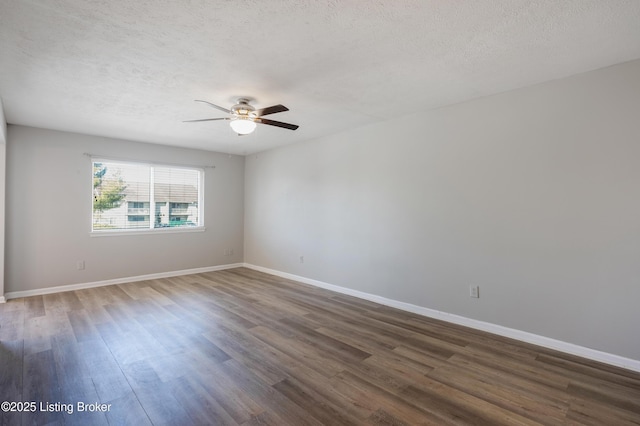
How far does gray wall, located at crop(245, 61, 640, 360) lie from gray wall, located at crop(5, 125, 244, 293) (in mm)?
3275

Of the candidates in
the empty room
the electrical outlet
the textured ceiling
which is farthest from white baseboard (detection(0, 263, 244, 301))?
the electrical outlet

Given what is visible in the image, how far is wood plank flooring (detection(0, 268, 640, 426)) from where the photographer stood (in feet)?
6.38

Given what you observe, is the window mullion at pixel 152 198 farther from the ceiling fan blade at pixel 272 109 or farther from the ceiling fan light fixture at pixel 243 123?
the ceiling fan blade at pixel 272 109

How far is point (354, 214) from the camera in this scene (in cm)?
463

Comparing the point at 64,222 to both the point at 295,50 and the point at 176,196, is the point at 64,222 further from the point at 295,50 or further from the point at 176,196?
the point at 295,50

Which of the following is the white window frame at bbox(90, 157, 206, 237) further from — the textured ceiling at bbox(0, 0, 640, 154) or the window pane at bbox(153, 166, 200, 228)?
the textured ceiling at bbox(0, 0, 640, 154)

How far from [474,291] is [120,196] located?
18.5ft

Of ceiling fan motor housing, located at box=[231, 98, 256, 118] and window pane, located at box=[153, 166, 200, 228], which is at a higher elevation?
ceiling fan motor housing, located at box=[231, 98, 256, 118]

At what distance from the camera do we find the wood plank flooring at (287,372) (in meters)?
1.95

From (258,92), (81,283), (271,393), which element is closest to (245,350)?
(271,393)

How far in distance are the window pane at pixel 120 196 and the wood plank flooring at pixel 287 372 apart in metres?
1.75

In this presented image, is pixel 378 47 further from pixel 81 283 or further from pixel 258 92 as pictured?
pixel 81 283

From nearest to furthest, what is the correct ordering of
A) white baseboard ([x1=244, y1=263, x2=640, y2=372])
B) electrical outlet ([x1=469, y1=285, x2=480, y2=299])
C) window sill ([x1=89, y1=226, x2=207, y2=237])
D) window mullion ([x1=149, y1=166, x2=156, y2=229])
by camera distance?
white baseboard ([x1=244, y1=263, x2=640, y2=372]) → electrical outlet ([x1=469, y1=285, x2=480, y2=299]) → window sill ([x1=89, y1=226, x2=207, y2=237]) → window mullion ([x1=149, y1=166, x2=156, y2=229])

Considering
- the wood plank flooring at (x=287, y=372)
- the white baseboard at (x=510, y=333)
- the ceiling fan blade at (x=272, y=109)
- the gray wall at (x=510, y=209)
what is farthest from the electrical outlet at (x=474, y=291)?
the ceiling fan blade at (x=272, y=109)
